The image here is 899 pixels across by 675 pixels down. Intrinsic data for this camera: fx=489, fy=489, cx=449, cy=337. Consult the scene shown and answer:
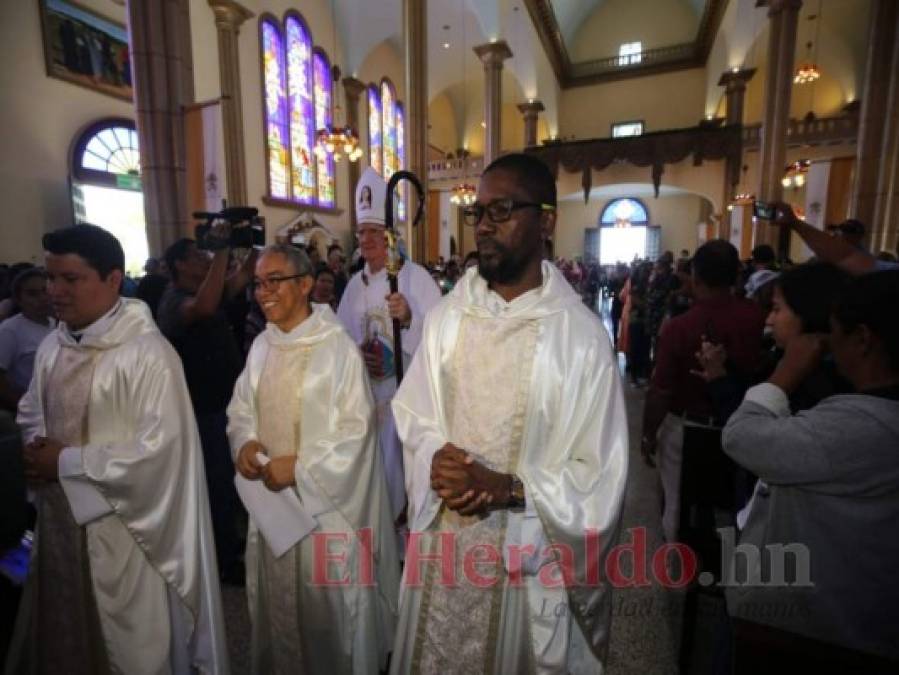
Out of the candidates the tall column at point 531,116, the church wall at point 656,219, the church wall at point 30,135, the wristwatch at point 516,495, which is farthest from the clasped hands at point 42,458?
the church wall at point 656,219

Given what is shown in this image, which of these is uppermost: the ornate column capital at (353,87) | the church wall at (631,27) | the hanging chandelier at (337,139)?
the church wall at (631,27)

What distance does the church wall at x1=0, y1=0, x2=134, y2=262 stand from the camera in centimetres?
962

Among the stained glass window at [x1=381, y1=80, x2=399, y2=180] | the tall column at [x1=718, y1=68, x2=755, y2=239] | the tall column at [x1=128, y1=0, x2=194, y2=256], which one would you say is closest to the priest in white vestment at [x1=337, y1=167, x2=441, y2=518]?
the tall column at [x1=128, y1=0, x2=194, y2=256]

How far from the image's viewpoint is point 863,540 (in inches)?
53.7

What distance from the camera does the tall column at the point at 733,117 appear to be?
1559cm

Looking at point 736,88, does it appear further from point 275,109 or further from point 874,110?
point 275,109

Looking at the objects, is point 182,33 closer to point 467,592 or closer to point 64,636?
point 64,636

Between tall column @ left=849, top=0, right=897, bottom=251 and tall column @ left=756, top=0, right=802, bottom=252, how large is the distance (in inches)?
57.0

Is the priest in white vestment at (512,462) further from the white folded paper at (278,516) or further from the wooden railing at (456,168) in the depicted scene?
the wooden railing at (456,168)

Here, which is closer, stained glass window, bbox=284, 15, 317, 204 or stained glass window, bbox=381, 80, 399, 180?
stained glass window, bbox=284, 15, 317, 204

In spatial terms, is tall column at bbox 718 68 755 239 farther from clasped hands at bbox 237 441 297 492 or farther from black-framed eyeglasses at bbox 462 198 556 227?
clasped hands at bbox 237 441 297 492

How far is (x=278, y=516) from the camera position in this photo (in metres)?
1.98

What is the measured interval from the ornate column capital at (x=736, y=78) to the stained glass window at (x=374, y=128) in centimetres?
1220

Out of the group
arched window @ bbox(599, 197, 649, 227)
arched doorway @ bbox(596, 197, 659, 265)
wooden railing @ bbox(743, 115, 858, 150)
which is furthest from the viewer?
arched window @ bbox(599, 197, 649, 227)
